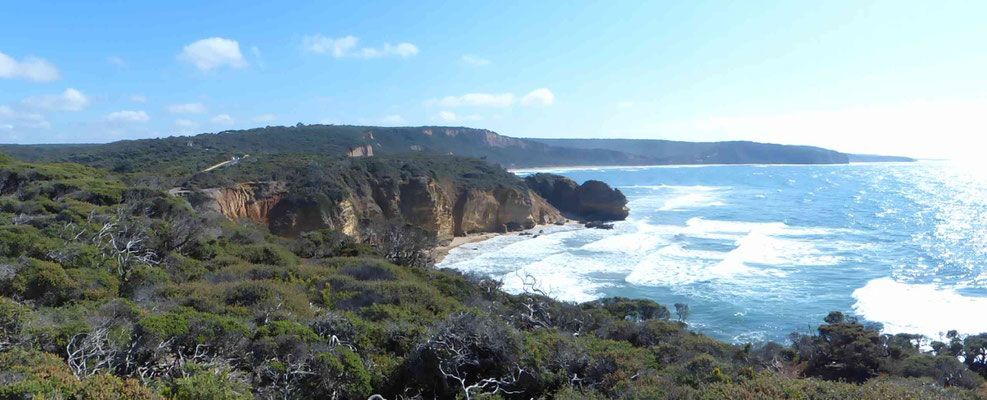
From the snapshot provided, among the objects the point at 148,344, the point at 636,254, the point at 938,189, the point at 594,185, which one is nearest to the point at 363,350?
the point at 148,344

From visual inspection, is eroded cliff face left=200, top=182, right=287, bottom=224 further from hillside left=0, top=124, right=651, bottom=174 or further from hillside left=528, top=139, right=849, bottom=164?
hillside left=528, top=139, right=849, bottom=164

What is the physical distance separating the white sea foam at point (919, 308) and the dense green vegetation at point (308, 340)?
14.0ft

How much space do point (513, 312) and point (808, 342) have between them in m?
9.21

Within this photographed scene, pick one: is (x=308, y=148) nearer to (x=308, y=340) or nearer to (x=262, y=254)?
(x=262, y=254)

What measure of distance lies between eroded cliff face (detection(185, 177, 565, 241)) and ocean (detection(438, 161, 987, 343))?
10.4 ft

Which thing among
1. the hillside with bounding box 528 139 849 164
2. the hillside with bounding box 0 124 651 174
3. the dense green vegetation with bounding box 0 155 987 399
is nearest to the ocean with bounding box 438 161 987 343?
the dense green vegetation with bounding box 0 155 987 399

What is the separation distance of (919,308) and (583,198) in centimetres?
3454

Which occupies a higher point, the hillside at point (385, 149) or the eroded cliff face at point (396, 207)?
the hillside at point (385, 149)

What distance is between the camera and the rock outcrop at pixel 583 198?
5241cm

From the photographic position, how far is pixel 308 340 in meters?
7.87

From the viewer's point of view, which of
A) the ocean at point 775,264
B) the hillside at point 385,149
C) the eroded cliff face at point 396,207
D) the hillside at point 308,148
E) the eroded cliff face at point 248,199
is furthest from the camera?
the hillside at point 385,149

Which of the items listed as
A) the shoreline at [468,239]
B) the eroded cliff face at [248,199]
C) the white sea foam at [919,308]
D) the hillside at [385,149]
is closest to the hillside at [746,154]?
the hillside at [385,149]

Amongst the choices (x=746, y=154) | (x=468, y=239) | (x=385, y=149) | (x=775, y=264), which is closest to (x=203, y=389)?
(x=775, y=264)

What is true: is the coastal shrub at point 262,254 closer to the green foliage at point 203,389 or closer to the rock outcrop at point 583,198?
the green foliage at point 203,389
